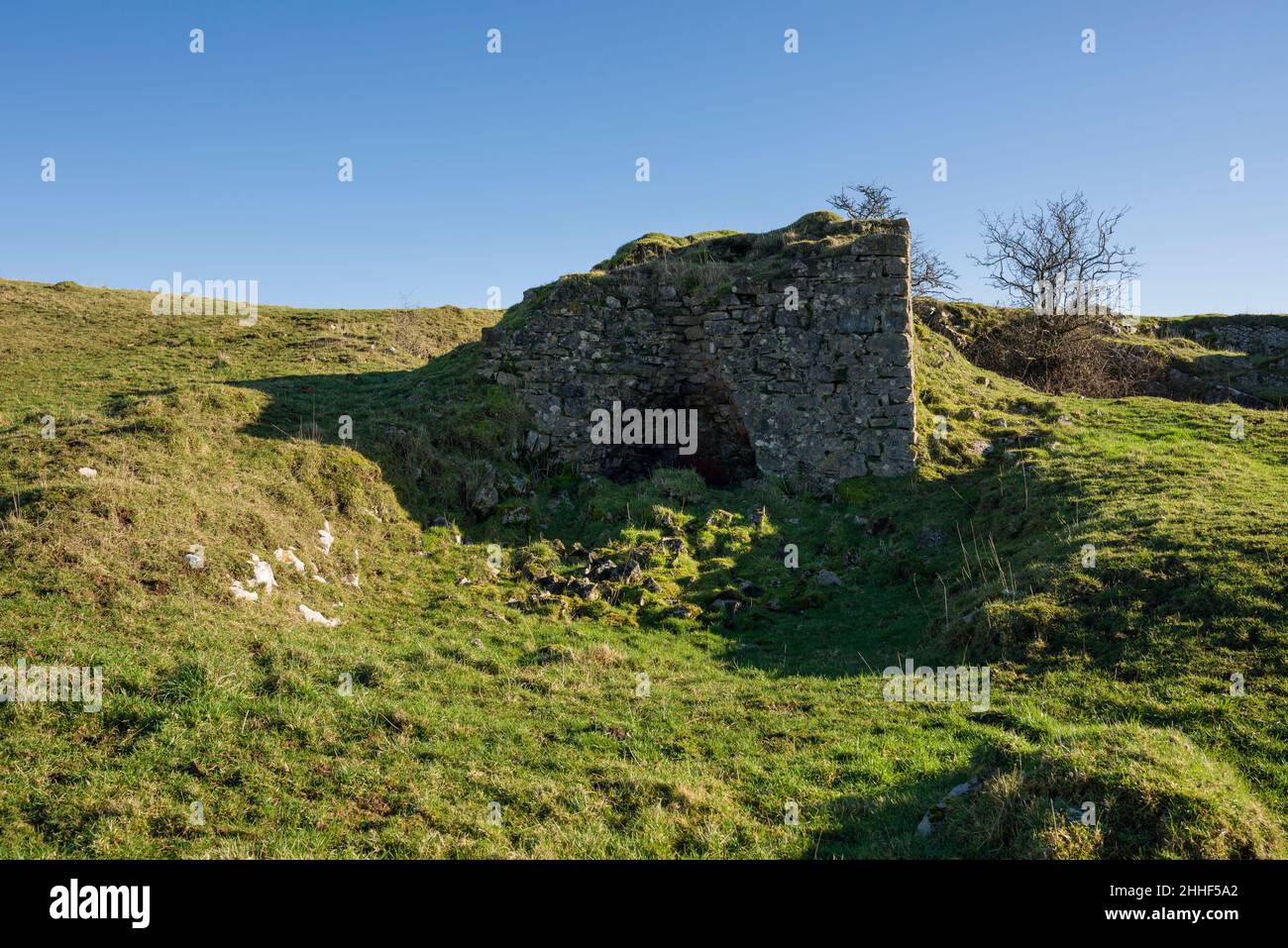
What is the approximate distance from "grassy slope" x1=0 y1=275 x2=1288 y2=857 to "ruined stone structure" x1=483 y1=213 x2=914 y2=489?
113cm

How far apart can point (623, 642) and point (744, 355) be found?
29.8 ft

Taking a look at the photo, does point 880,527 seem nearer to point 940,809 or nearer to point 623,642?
point 623,642

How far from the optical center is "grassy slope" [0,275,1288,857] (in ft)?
20.1

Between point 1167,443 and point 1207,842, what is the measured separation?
13423mm

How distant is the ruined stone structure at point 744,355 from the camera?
17.2m

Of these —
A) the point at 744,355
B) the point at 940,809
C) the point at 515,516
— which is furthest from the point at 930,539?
the point at 940,809

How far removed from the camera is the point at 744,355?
722 inches

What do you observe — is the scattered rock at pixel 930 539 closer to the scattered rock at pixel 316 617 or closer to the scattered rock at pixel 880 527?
the scattered rock at pixel 880 527

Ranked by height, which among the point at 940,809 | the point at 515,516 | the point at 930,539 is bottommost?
the point at 940,809

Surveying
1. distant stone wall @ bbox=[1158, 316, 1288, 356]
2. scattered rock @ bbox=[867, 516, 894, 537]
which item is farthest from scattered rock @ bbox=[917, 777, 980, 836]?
distant stone wall @ bbox=[1158, 316, 1288, 356]

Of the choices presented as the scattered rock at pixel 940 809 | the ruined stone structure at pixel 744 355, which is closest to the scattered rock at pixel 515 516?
the ruined stone structure at pixel 744 355

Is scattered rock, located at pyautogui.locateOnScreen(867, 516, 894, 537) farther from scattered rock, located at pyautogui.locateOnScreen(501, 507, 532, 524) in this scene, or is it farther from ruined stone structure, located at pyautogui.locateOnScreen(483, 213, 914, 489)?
scattered rock, located at pyautogui.locateOnScreen(501, 507, 532, 524)

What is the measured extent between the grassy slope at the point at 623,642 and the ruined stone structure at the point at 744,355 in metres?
1.13
